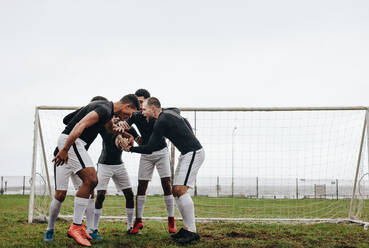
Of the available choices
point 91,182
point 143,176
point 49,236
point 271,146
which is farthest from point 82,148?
point 271,146

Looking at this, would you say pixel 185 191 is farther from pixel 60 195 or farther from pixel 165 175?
pixel 60 195

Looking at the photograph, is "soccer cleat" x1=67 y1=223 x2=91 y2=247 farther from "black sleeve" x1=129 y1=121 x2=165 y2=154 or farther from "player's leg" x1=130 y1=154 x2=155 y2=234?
"player's leg" x1=130 y1=154 x2=155 y2=234

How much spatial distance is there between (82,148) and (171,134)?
1258 millimetres

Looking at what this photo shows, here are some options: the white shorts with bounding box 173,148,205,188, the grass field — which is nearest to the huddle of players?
the white shorts with bounding box 173,148,205,188

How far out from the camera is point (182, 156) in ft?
16.5

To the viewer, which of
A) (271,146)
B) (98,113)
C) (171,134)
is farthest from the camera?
A: (271,146)

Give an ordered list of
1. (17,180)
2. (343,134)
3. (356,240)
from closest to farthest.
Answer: (356,240), (343,134), (17,180)

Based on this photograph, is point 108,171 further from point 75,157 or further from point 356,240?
point 356,240

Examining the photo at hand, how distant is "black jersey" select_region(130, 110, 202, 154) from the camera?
489 centimetres

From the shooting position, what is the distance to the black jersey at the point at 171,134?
16.0 ft


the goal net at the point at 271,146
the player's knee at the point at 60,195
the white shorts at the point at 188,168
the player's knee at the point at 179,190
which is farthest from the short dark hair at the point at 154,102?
the goal net at the point at 271,146

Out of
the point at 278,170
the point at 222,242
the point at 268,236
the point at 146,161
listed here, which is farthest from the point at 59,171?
the point at 278,170

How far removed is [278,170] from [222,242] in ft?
15.5

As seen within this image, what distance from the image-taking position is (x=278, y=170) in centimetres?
916
